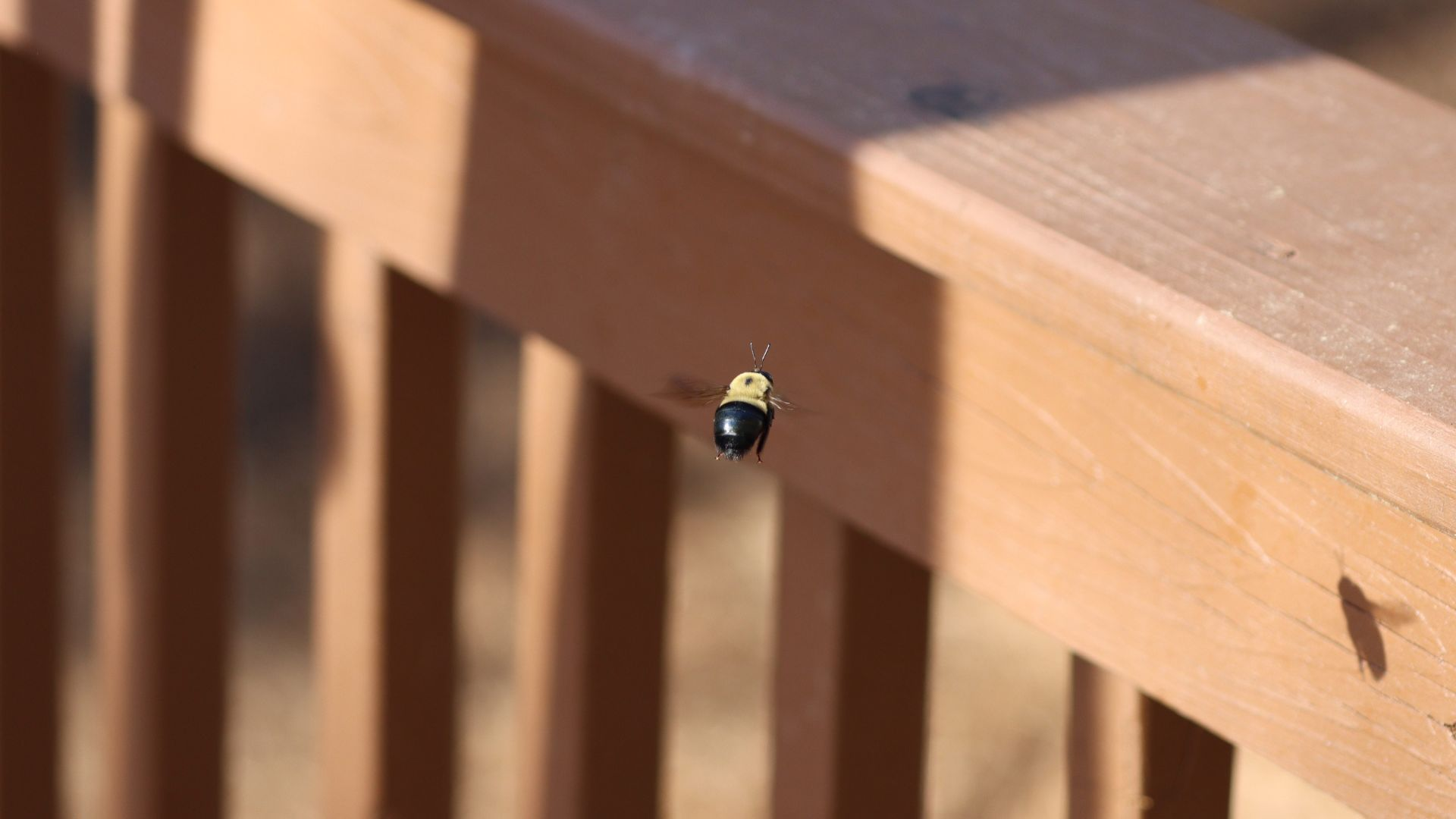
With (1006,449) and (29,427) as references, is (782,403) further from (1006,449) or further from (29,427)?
(29,427)

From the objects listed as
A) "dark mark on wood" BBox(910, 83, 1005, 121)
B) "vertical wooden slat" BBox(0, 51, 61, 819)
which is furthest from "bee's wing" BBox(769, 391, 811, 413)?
"vertical wooden slat" BBox(0, 51, 61, 819)

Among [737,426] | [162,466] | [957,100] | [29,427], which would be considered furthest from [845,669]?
[29,427]

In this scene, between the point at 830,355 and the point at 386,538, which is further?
the point at 386,538

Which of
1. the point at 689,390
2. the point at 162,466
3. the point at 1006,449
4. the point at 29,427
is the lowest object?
the point at 1006,449

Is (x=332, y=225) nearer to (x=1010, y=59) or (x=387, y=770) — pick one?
(x=387, y=770)

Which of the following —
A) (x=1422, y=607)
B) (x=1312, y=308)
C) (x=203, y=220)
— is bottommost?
(x=1422, y=607)

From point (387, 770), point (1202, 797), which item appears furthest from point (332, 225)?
point (1202, 797)

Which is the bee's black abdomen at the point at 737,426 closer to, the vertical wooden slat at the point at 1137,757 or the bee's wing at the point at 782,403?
the bee's wing at the point at 782,403
